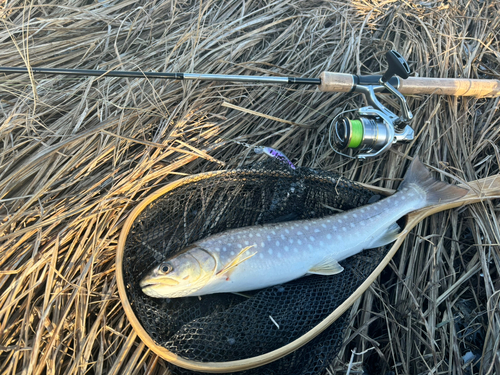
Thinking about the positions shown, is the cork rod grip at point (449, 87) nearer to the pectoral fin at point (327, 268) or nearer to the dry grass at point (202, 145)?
the dry grass at point (202, 145)

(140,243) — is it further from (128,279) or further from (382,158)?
(382,158)

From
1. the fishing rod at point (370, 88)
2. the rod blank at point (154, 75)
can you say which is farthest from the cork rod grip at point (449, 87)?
the rod blank at point (154, 75)

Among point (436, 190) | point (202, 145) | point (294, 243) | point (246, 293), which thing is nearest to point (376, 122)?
point (436, 190)

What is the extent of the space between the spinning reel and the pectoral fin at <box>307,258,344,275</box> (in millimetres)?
818

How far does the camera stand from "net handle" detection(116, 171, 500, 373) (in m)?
1.51

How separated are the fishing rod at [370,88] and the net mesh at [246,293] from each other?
0.35m

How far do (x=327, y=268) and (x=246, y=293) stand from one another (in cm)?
56

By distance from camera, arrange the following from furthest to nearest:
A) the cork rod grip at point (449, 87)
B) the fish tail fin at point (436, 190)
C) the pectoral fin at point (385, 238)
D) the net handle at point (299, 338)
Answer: the cork rod grip at point (449, 87), the fish tail fin at point (436, 190), the pectoral fin at point (385, 238), the net handle at point (299, 338)

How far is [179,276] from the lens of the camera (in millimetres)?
1688

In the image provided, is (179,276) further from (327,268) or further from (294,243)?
(327,268)

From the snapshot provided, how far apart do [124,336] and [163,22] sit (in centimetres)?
278

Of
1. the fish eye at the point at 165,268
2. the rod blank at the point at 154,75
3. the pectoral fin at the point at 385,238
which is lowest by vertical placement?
the pectoral fin at the point at 385,238

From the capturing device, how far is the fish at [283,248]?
1.71 metres

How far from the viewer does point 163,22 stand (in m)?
2.95
